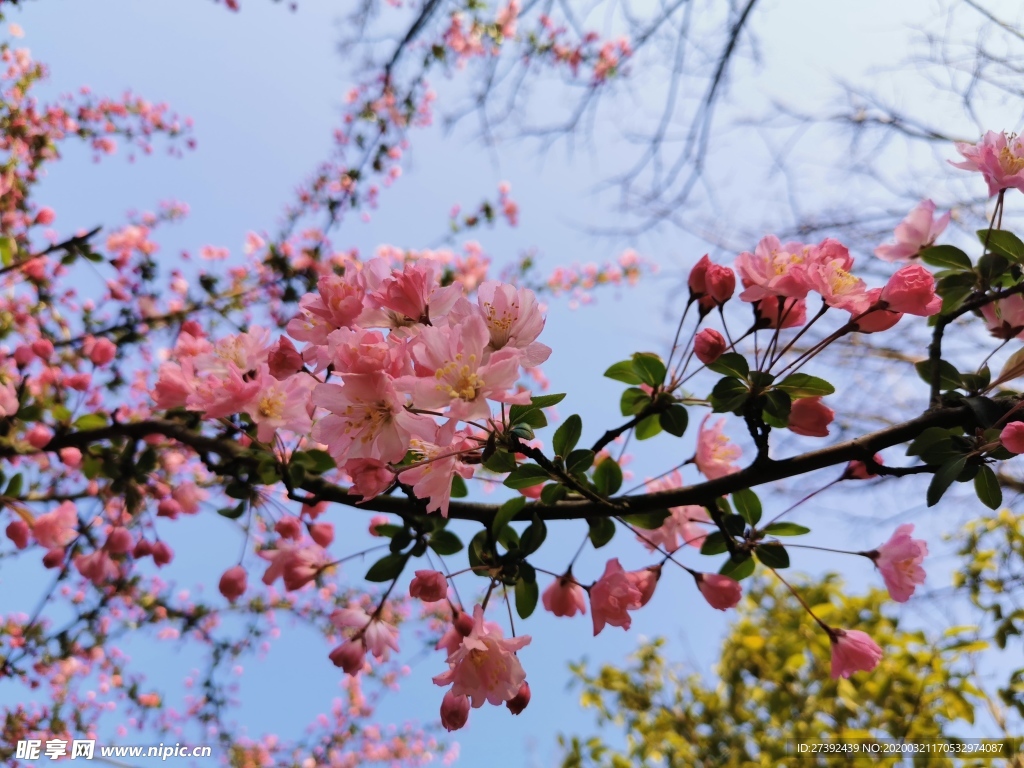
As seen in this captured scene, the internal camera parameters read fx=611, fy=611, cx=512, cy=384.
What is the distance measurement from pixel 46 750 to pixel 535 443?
11.8ft

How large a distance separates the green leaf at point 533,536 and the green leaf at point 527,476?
2.7 inches

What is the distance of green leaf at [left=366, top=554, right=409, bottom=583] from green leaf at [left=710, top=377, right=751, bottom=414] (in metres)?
0.64

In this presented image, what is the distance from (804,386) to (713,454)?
352mm

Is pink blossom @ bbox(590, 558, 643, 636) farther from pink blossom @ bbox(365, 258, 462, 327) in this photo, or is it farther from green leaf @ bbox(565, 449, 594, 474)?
pink blossom @ bbox(365, 258, 462, 327)

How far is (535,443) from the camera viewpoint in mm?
1027

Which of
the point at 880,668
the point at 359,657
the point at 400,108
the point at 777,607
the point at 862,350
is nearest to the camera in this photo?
the point at 359,657

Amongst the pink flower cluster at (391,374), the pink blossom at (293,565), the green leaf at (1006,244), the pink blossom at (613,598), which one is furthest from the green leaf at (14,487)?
the green leaf at (1006,244)

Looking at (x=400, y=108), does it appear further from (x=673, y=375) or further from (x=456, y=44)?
(x=673, y=375)

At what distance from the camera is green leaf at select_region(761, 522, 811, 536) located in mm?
1105

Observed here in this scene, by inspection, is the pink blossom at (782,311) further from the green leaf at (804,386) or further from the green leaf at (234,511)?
the green leaf at (234,511)

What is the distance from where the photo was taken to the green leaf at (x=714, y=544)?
1.10 m

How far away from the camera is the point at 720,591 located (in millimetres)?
1085

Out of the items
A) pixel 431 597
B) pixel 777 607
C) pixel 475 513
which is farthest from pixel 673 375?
pixel 777 607

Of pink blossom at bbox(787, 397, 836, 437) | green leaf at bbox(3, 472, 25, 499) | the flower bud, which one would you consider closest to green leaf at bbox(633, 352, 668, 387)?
pink blossom at bbox(787, 397, 836, 437)
